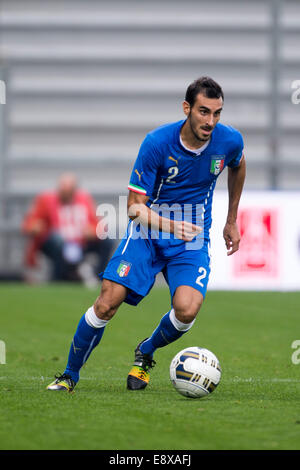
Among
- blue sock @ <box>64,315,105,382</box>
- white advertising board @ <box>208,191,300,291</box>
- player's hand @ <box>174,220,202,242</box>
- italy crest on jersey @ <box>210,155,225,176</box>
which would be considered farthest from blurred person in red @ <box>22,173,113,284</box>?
player's hand @ <box>174,220,202,242</box>

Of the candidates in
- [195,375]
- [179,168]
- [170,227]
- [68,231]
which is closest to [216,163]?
[179,168]

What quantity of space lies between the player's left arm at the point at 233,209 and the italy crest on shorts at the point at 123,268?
794mm

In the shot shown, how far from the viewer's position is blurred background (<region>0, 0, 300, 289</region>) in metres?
18.2

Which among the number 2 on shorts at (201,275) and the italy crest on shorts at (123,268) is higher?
the italy crest on shorts at (123,268)

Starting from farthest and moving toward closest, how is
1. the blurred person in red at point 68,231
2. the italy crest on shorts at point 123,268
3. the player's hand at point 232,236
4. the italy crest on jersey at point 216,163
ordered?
1. the blurred person in red at point 68,231
2. the player's hand at point 232,236
3. the italy crest on jersey at point 216,163
4. the italy crest on shorts at point 123,268

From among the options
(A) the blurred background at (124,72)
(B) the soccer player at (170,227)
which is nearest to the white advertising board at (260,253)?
(A) the blurred background at (124,72)

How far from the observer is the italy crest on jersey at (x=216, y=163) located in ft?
20.1

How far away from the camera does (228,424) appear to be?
15.4 feet

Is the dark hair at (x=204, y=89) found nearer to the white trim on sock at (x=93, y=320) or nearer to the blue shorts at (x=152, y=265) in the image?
the blue shorts at (x=152, y=265)

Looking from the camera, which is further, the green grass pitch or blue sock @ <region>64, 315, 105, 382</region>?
blue sock @ <region>64, 315, 105, 382</region>

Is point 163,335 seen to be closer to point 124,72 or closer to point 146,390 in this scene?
point 146,390

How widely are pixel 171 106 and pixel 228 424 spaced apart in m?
14.3

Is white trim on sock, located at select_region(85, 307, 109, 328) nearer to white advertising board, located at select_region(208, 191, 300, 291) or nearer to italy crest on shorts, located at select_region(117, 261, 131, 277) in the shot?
italy crest on shorts, located at select_region(117, 261, 131, 277)

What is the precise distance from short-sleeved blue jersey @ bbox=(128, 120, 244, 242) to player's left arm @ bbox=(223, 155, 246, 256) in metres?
0.15
